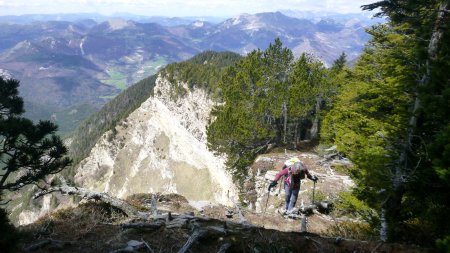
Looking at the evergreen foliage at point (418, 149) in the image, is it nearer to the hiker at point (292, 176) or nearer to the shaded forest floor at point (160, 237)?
the shaded forest floor at point (160, 237)

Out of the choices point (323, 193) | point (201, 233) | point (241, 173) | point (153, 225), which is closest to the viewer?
point (201, 233)

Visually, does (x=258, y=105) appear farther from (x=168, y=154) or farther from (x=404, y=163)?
(x=168, y=154)

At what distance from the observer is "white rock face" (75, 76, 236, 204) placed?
6438cm

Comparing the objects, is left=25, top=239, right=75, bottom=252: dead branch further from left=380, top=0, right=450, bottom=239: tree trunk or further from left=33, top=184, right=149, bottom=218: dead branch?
left=380, top=0, right=450, bottom=239: tree trunk

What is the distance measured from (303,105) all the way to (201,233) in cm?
3617

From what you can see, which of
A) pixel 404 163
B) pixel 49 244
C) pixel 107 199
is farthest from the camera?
pixel 107 199

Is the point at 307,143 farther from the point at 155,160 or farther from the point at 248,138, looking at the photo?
the point at 155,160

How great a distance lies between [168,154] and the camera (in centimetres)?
8362

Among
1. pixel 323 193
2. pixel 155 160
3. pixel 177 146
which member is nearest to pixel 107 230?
pixel 323 193

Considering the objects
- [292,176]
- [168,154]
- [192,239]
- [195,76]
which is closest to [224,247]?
[192,239]

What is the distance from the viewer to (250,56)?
4675 cm

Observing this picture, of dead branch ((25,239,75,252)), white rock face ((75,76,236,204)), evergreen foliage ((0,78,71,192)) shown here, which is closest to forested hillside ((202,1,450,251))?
dead branch ((25,239,75,252))

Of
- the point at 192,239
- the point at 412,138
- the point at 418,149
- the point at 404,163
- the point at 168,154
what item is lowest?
the point at 168,154

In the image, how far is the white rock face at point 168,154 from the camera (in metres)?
64.4
